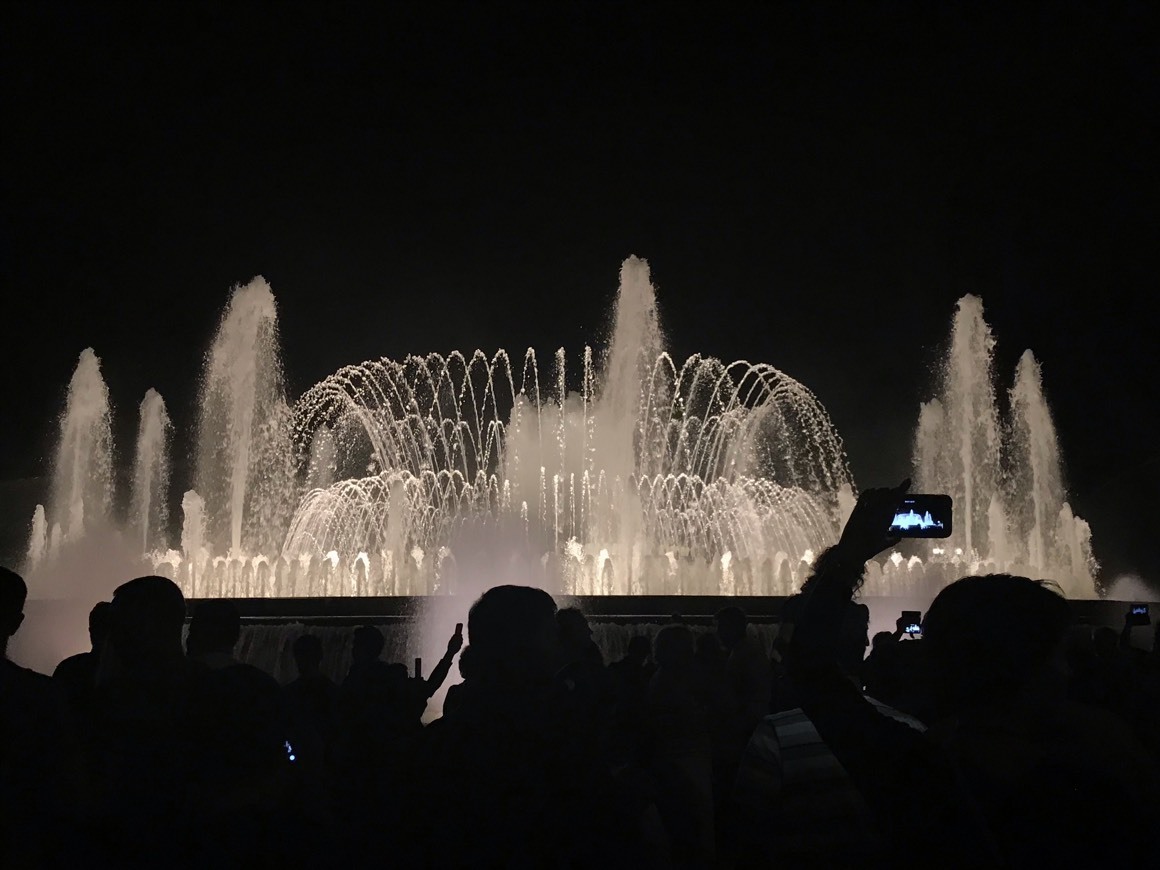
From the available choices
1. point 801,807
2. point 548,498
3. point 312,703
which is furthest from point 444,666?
point 548,498

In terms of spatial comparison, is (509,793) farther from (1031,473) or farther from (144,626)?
(1031,473)

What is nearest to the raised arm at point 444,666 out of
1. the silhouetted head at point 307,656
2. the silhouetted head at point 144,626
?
the silhouetted head at point 307,656

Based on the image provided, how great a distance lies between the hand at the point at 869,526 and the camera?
2051mm

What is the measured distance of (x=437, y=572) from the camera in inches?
917

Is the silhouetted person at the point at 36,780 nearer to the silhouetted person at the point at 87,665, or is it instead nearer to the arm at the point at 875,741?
the silhouetted person at the point at 87,665

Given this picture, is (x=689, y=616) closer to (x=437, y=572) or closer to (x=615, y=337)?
(x=437, y=572)

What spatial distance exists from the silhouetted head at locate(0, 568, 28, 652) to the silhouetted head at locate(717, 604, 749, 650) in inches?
146

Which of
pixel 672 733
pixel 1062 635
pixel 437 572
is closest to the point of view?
pixel 1062 635

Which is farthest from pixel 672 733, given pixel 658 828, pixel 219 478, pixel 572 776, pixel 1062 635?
pixel 219 478

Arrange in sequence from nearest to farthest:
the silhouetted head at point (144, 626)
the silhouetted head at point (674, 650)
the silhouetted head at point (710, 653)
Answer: the silhouetted head at point (144, 626), the silhouetted head at point (674, 650), the silhouetted head at point (710, 653)

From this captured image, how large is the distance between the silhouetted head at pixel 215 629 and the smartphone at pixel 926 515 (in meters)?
2.41

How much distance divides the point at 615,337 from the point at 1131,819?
26394 millimetres

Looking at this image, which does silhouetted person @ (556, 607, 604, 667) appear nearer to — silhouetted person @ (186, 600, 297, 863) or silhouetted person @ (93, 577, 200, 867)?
silhouetted person @ (93, 577, 200, 867)

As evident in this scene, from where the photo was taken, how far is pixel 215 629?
405 centimetres
